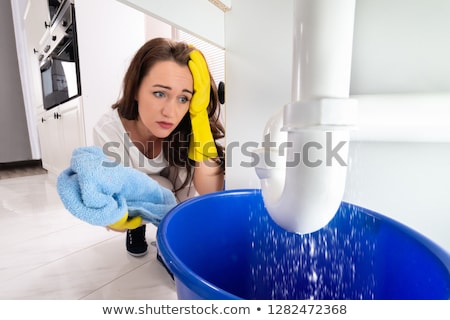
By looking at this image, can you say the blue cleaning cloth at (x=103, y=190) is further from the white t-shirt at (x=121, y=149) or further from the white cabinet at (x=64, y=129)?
the white cabinet at (x=64, y=129)

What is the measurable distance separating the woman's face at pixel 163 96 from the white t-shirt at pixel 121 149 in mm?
59

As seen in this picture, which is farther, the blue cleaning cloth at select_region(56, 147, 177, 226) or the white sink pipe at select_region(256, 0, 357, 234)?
the blue cleaning cloth at select_region(56, 147, 177, 226)

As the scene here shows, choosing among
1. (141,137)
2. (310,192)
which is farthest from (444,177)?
(141,137)

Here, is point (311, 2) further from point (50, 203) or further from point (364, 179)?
point (50, 203)

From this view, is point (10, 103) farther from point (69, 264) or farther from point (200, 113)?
point (200, 113)

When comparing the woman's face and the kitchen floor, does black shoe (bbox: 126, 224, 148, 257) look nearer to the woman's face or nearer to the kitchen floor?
the kitchen floor

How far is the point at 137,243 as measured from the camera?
68 cm

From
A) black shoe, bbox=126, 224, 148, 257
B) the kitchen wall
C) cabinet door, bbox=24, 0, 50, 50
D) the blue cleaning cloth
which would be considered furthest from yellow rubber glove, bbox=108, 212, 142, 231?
the kitchen wall

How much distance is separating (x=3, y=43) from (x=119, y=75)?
5.77 ft

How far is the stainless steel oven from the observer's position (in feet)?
2.06

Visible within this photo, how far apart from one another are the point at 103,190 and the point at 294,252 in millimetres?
392

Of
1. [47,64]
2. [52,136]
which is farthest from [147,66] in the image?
[52,136]

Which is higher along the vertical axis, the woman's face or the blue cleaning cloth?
the woman's face

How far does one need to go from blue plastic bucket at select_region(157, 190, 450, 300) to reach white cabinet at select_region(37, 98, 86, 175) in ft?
1.38
